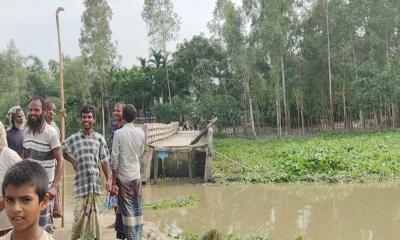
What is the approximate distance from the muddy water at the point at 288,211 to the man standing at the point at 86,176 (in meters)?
3.03

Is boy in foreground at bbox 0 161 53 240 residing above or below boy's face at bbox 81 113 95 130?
below

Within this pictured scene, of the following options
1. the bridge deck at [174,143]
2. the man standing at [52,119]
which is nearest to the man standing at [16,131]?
the man standing at [52,119]

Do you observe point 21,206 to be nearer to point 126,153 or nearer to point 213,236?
point 126,153

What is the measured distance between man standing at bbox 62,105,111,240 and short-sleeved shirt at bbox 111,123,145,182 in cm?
39

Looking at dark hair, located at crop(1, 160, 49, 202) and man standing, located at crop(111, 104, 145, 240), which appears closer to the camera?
dark hair, located at crop(1, 160, 49, 202)

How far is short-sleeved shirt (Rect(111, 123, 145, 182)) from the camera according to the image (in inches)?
202

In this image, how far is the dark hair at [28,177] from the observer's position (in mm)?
2061

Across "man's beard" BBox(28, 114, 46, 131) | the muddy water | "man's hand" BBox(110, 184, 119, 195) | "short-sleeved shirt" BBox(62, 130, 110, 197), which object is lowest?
the muddy water

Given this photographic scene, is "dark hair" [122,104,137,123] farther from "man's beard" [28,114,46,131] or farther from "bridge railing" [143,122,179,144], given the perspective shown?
"bridge railing" [143,122,179,144]

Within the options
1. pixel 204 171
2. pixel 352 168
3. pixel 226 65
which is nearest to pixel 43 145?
pixel 204 171

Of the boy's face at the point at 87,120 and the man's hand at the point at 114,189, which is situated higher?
the boy's face at the point at 87,120

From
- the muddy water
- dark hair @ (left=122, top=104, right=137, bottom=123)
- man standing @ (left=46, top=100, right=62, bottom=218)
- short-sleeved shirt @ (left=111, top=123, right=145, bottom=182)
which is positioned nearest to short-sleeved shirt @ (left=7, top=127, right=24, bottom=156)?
man standing @ (left=46, top=100, right=62, bottom=218)

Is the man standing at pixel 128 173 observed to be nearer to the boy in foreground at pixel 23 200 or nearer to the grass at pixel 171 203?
the boy in foreground at pixel 23 200

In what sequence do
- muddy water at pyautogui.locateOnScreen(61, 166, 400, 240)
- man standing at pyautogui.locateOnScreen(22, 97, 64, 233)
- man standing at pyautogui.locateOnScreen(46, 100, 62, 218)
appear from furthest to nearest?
muddy water at pyautogui.locateOnScreen(61, 166, 400, 240) → man standing at pyautogui.locateOnScreen(46, 100, 62, 218) → man standing at pyautogui.locateOnScreen(22, 97, 64, 233)
